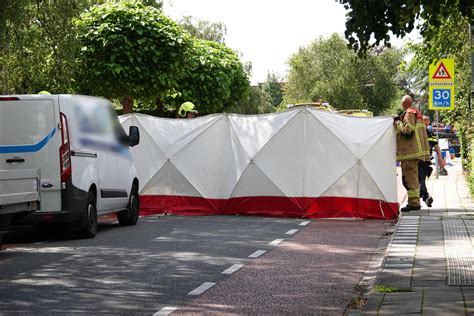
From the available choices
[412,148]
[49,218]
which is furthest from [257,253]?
[412,148]

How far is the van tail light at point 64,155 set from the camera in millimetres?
13703

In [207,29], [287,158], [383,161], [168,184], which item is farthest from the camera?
[207,29]

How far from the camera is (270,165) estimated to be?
1892 centimetres

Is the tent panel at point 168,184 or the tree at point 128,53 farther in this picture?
the tree at point 128,53

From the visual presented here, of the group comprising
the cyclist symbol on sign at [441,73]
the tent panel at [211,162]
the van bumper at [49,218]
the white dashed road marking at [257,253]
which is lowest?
the white dashed road marking at [257,253]

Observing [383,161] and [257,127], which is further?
[257,127]

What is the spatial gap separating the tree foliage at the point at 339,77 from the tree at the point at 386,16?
7324 cm

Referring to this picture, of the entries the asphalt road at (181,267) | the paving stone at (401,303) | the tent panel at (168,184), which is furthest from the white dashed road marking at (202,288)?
the tent panel at (168,184)

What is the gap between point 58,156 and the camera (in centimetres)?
1372

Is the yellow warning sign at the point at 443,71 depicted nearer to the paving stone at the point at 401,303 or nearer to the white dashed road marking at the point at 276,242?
the white dashed road marking at the point at 276,242

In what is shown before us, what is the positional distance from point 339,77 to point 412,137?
219 ft

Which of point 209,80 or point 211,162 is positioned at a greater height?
point 209,80

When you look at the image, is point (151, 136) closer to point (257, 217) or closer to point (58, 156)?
point (257, 217)

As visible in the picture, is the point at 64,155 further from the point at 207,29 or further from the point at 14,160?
the point at 207,29
